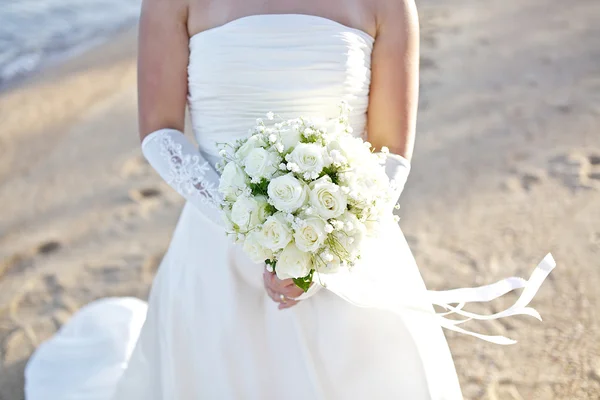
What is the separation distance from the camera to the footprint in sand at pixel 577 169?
4570 millimetres

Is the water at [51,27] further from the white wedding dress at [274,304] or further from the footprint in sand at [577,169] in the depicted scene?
the white wedding dress at [274,304]

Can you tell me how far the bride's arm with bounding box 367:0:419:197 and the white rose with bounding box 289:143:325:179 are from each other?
577mm

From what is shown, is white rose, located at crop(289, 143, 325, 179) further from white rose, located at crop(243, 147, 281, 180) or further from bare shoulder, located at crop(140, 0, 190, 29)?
bare shoulder, located at crop(140, 0, 190, 29)

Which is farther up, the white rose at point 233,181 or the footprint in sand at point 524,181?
the white rose at point 233,181

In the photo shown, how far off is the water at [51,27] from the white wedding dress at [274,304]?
251 inches

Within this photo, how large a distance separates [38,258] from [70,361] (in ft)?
4.24

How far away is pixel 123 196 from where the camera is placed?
16.9 ft

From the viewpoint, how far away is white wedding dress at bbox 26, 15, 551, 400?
2.24 m

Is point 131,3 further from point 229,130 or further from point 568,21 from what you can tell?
point 229,130

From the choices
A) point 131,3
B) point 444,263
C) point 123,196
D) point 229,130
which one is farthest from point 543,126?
point 131,3

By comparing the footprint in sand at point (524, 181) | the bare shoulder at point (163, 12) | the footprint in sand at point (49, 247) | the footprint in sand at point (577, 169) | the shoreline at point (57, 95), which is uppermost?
the bare shoulder at point (163, 12)

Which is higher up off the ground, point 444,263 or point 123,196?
point 444,263

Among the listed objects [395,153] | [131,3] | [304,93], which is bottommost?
[131,3]

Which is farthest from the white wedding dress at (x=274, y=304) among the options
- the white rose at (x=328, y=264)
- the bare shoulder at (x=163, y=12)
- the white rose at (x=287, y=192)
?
the white rose at (x=287, y=192)
